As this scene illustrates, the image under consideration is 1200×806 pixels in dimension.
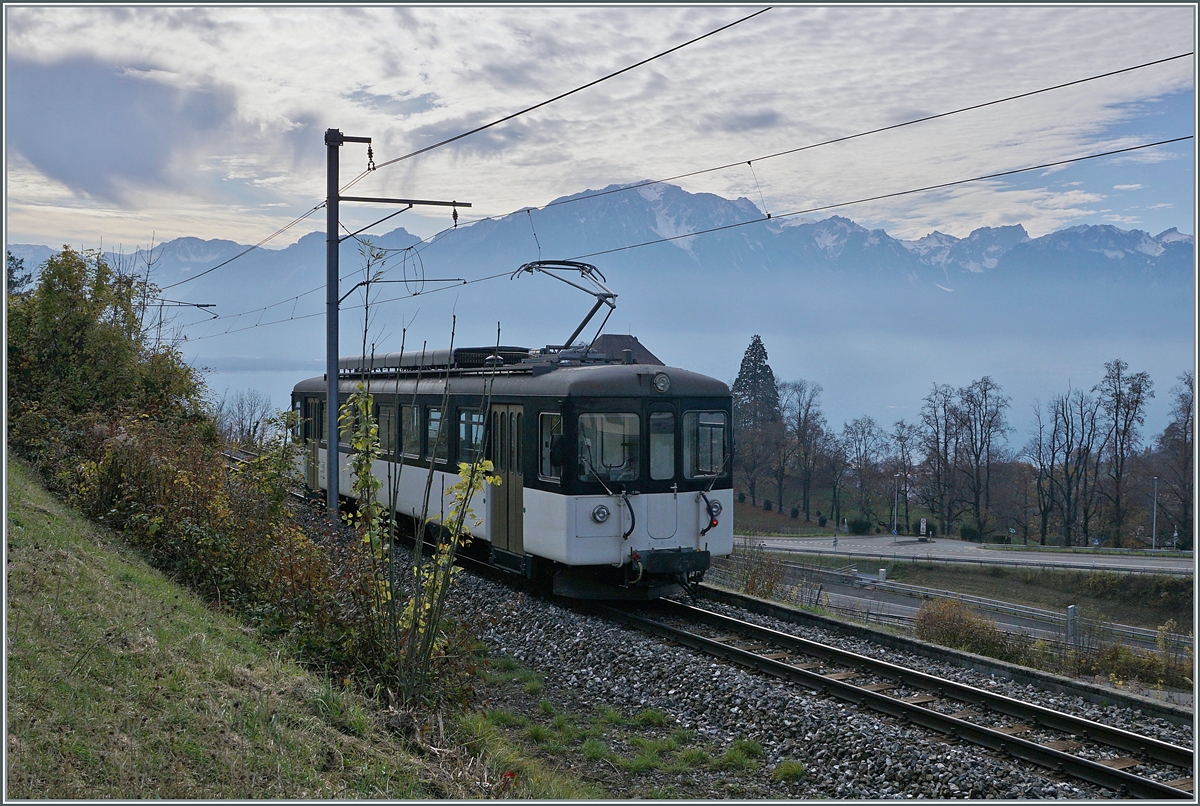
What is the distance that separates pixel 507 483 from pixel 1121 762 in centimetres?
799

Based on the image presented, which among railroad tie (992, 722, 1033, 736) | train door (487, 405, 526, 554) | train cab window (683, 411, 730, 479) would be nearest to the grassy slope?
railroad tie (992, 722, 1033, 736)

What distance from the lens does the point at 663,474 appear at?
1167 cm

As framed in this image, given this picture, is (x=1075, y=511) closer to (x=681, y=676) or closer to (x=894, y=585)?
(x=894, y=585)

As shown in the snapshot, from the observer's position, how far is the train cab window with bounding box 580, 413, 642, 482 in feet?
36.8

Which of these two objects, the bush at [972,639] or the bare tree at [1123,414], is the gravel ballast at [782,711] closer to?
the bush at [972,639]

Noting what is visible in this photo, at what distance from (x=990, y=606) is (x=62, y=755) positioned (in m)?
41.3

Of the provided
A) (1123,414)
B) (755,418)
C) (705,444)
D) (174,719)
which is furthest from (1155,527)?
(174,719)

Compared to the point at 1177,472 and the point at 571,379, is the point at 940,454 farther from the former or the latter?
the point at 571,379

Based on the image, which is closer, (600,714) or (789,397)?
(600,714)

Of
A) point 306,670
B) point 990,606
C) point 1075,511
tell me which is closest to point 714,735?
point 306,670

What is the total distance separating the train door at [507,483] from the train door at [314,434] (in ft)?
27.2

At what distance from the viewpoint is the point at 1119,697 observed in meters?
7.86

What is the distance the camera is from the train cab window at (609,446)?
1122 centimetres

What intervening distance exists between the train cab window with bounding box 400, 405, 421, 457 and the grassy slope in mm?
7875
